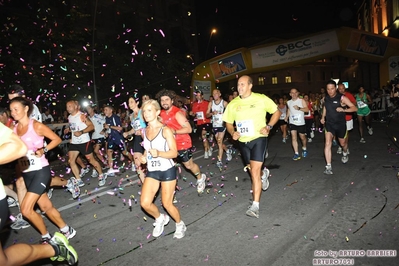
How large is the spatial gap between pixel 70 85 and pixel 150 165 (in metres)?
14.3

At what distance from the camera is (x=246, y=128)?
529 centimetres

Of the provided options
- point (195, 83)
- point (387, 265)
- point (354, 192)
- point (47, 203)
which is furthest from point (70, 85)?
point (387, 265)

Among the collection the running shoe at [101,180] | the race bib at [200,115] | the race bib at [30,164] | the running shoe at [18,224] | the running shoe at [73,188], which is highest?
the race bib at [200,115]

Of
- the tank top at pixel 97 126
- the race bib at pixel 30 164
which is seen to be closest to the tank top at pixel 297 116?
the tank top at pixel 97 126

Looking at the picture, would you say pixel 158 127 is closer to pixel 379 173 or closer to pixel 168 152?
pixel 168 152

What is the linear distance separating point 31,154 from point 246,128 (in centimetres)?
311

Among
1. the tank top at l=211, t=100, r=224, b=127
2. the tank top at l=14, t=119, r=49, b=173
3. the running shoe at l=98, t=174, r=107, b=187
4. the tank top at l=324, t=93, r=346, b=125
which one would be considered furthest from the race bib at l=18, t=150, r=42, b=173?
the tank top at l=324, t=93, r=346, b=125

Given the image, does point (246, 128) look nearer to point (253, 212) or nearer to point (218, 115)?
point (253, 212)

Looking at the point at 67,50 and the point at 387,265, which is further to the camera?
the point at 67,50

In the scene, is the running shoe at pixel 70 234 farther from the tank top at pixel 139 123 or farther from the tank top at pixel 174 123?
the tank top at pixel 139 123

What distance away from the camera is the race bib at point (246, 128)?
17.2 ft

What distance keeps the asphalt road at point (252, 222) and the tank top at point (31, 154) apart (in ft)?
3.87

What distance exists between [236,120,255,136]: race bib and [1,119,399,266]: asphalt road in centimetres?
124

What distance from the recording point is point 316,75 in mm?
67375
